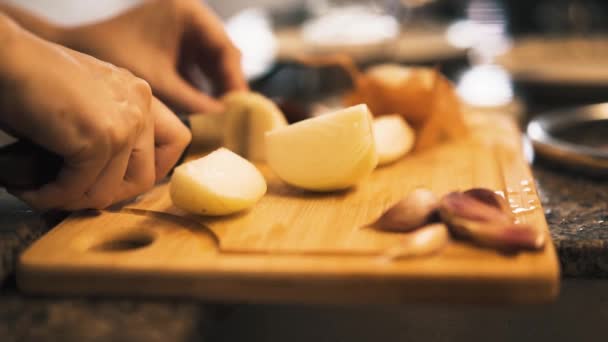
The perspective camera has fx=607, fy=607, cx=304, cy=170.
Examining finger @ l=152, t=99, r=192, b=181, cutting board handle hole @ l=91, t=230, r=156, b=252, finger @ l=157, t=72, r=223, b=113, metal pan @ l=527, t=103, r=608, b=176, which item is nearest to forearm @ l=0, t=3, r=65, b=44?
finger @ l=157, t=72, r=223, b=113

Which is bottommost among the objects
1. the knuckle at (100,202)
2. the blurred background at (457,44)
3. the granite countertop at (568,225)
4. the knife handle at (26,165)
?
the blurred background at (457,44)

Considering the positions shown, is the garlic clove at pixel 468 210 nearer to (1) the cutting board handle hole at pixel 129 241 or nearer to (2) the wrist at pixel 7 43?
(1) the cutting board handle hole at pixel 129 241

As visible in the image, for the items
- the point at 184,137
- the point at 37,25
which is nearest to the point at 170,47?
the point at 37,25

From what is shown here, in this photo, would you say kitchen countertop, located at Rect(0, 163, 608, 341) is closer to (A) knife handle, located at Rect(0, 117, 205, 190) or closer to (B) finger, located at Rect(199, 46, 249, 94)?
(A) knife handle, located at Rect(0, 117, 205, 190)

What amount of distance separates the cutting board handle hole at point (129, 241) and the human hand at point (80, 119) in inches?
2.1

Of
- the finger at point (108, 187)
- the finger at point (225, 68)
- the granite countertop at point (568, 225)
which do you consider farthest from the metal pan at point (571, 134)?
the finger at point (108, 187)

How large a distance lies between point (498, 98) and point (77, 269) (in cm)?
115

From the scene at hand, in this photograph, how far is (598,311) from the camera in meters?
0.69

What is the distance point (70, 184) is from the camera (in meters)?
0.64

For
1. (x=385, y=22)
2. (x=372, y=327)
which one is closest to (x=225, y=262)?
(x=372, y=327)

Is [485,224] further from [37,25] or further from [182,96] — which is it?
[37,25]

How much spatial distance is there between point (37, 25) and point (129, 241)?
17.8 inches

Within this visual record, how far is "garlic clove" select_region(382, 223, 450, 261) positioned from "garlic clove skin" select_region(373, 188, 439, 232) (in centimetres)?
4

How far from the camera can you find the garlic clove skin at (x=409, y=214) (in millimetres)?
653
